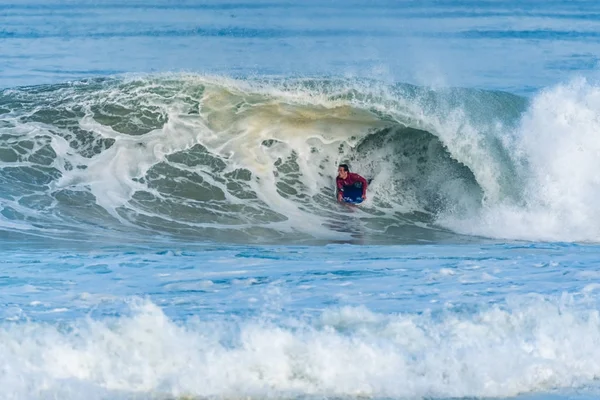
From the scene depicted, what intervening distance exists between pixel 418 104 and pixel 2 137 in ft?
19.6

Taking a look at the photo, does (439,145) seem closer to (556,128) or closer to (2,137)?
(556,128)

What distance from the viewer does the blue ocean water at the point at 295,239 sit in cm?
667

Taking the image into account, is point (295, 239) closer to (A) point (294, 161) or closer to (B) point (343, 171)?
(B) point (343, 171)

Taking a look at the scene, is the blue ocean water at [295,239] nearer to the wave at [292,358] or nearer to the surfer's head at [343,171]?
the wave at [292,358]

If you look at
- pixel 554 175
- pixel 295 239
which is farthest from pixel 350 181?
pixel 554 175

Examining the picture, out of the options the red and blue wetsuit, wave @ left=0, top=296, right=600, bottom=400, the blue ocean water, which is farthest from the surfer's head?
wave @ left=0, top=296, right=600, bottom=400

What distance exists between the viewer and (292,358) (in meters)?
6.74

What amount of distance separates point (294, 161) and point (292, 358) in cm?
704

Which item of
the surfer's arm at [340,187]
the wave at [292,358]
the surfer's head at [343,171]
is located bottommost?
the wave at [292,358]

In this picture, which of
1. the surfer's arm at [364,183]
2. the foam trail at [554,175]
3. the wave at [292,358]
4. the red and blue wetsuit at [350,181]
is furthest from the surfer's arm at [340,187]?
the wave at [292,358]

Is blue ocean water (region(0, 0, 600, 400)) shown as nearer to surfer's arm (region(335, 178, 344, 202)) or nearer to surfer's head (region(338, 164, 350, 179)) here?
surfer's arm (region(335, 178, 344, 202))

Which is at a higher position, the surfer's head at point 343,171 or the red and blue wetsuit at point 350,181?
the surfer's head at point 343,171

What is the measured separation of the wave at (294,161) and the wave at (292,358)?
4.05 meters

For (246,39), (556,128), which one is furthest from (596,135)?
(246,39)
